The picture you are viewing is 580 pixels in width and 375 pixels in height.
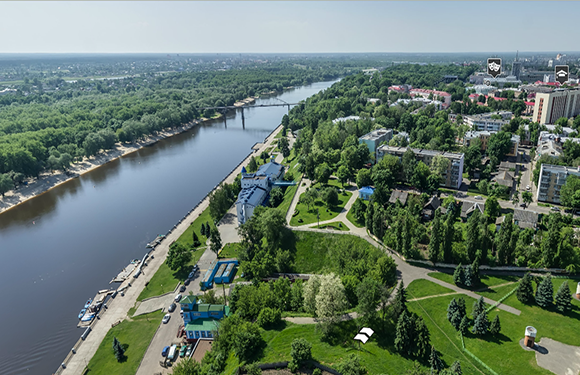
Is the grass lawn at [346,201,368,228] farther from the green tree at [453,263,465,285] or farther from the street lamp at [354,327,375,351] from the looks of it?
the street lamp at [354,327,375,351]

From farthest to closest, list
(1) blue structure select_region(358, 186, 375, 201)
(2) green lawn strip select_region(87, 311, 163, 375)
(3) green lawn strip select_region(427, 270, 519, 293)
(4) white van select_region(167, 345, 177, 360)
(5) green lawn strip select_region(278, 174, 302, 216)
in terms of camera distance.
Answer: (5) green lawn strip select_region(278, 174, 302, 216) < (1) blue structure select_region(358, 186, 375, 201) < (3) green lawn strip select_region(427, 270, 519, 293) < (4) white van select_region(167, 345, 177, 360) < (2) green lawn strip select_region(87, 311, 163, 375)

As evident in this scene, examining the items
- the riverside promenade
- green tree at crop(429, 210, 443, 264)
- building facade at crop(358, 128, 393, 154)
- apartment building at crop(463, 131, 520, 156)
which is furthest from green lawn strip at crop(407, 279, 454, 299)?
apartment building at crop(463, 131, 520, 156)

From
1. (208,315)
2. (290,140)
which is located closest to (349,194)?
(208,315)

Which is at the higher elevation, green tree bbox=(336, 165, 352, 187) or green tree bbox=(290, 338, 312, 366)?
green tree bbox=(336, 165, 352, 187)

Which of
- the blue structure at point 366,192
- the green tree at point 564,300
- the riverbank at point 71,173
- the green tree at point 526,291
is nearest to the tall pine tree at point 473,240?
the green tree at point 526,291

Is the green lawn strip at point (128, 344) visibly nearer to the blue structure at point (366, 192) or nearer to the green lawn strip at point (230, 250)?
the green lawn strip at point (230, 250)

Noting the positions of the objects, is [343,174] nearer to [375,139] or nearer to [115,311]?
[375,139]
